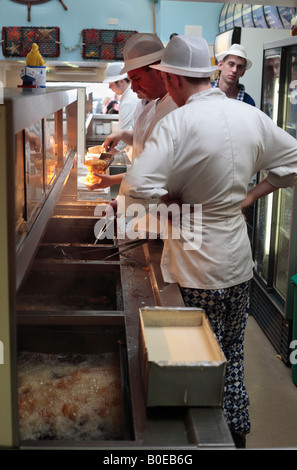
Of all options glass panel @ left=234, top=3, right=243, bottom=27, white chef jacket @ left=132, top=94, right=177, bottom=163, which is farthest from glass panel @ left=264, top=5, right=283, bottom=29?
white chef jacket @ left=132, top=94, right=177, bottom=163

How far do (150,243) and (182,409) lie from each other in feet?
5.07

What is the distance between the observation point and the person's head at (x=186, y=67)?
2.38 meters

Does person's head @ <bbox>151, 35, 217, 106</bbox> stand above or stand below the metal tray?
above

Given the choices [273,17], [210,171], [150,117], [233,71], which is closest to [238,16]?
[273,17]

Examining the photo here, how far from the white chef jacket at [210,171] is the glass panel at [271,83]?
2.24 m

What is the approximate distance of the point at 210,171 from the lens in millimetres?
2287

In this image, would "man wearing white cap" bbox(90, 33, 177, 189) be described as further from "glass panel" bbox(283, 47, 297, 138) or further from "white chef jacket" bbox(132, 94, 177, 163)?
"glass panel" bbox(283, 47, 297, 138)

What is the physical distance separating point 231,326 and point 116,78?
3.56m

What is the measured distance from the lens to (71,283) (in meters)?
2.64

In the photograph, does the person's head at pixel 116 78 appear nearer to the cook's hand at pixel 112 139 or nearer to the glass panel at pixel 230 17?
the cook's hand at pixel 112 139

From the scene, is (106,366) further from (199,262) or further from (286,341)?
(286,341)

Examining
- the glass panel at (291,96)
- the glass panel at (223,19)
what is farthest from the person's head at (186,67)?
the glass panel at (223,19)

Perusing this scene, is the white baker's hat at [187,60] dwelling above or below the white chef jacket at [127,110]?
above

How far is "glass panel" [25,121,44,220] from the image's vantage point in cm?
192
